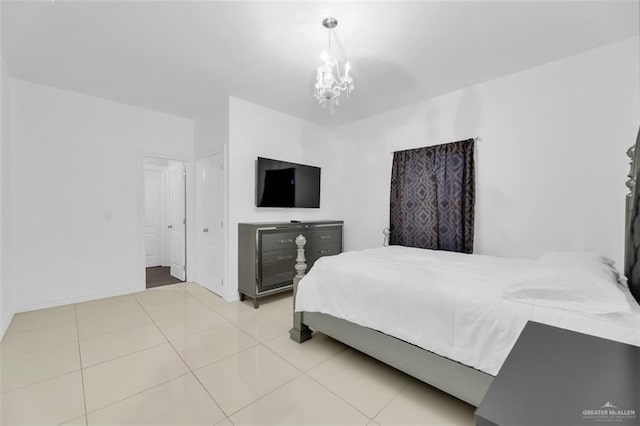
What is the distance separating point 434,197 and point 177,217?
4.23 meters

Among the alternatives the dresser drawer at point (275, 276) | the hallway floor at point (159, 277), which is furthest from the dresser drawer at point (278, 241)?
the hallway floor at point (159, 277)

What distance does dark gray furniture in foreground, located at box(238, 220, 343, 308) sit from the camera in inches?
129

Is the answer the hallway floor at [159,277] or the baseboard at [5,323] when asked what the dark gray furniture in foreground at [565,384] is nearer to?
the baseboard at [5,323]

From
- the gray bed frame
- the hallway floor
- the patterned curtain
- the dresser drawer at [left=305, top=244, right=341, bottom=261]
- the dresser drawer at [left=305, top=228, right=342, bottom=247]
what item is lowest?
the hallway floor

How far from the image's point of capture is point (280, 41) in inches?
90.6

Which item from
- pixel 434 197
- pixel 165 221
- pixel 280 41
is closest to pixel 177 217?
pixel 165 221

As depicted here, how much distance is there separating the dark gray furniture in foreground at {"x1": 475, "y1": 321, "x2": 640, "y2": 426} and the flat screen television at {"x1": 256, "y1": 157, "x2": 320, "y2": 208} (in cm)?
336

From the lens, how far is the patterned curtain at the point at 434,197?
3209 mm

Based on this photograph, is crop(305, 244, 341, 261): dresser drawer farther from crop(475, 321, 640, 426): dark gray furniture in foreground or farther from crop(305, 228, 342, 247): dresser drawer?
crop(475, 321, 640, 426): dark gray furniture in foreground

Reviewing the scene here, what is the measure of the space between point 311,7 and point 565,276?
233 centimetres

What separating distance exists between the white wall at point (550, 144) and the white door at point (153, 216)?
538 centimetres

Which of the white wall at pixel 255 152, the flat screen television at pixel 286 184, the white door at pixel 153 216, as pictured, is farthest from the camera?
the white door at pixel 153 216

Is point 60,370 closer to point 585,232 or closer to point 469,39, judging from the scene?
point 469,39

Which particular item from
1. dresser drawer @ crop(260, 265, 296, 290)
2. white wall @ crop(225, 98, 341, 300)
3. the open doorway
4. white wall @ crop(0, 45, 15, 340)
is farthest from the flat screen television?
white wall @ crop(0, 45, 15, 340)
